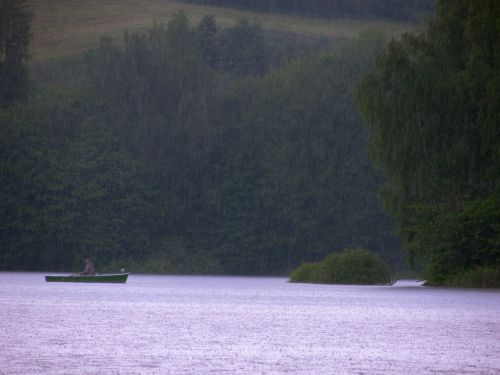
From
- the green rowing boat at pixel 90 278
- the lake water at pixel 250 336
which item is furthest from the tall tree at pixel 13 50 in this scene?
the lake water at pixel 250 336

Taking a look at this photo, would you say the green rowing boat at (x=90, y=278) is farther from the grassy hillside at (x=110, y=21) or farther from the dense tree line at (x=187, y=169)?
the grassy hillside at (x=110, y=21)

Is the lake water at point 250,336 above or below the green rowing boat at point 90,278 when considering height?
below

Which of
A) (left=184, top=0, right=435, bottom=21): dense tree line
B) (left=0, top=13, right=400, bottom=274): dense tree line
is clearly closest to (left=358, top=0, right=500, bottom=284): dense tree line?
(left=0, top=13, right=400, bottom=274): dense tree line

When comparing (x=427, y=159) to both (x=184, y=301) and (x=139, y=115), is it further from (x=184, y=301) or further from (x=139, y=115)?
(x=139, y=115)

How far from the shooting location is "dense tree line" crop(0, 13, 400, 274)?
8869 centimetres

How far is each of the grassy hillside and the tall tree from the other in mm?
45866

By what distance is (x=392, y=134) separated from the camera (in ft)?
169

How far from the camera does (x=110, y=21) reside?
15700 cm

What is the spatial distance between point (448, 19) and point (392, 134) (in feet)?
17.7

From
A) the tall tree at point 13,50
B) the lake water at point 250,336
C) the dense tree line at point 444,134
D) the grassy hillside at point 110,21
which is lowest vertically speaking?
the lake water at point 250,336

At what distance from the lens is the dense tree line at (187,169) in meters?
88.7

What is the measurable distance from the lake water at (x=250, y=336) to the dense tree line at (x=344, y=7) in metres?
98.4

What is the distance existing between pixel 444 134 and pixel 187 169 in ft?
150

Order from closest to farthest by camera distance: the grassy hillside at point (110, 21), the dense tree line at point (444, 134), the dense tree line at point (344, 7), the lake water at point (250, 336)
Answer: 1. the lake water at point (250, 336)
2. the dense tree line at point (444, 134)
3. the dense tree line at point (344, 7)
4. the grassy hillside at point (110, 21)
